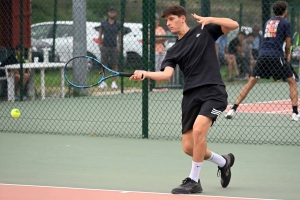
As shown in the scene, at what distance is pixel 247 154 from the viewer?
24.7ft

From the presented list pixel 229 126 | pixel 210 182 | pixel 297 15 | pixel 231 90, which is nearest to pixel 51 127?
pixel 229 126

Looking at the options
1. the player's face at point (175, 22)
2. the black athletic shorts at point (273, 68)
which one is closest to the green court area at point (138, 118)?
the black athletic shorts at point (273, 68)

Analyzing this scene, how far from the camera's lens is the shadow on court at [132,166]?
5918 millimetres

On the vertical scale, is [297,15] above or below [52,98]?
above

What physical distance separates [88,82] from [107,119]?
3663mm

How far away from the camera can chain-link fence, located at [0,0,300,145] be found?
9.17 meters

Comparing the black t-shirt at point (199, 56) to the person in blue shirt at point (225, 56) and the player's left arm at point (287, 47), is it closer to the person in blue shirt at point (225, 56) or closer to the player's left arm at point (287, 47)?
the player's left arm at point (287, 47)

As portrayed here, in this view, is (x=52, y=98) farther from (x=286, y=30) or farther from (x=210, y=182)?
(x=210, y=182)

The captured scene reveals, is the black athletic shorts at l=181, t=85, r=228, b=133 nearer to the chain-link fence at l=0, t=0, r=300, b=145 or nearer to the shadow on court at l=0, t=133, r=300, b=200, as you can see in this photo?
the shadow on court at l=0, t=133, r=300, b=200

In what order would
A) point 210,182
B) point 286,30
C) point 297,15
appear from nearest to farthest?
point 210,182
point 286,30
point 297,15

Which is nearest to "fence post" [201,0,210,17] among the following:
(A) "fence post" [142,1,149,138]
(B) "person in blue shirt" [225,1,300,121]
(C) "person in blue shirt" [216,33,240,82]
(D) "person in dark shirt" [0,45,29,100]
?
(B) "person in blue shirt" [225,1,300,121]

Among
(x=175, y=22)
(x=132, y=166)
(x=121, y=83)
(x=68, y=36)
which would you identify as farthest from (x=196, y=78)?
(x=68, y=36)

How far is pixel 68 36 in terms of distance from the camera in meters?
16.6

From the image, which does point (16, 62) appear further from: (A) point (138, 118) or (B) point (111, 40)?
(A) point (138, 118)
